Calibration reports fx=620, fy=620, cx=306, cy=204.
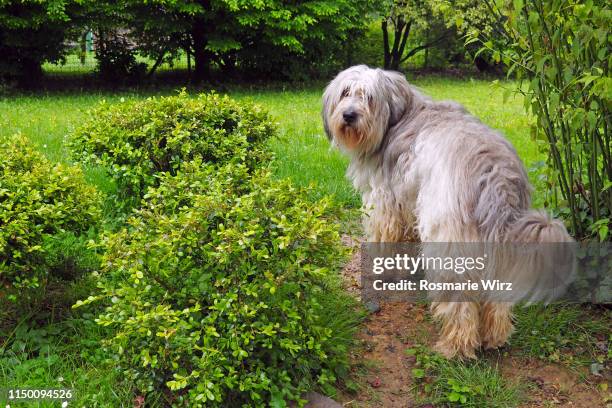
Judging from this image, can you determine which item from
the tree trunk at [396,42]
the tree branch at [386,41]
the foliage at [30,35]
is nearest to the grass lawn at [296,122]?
the foliage at [30,35]

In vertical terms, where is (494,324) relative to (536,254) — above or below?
below

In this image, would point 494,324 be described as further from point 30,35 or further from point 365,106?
point 30,35

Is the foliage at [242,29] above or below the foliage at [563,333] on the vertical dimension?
above

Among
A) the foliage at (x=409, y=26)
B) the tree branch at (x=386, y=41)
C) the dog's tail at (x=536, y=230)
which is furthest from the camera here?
the tree branch at (x=386, y=41)

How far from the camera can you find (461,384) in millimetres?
3604

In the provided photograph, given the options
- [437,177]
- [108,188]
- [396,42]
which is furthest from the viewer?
[396,42]

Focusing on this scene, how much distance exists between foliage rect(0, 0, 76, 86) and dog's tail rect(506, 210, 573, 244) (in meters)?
12.2

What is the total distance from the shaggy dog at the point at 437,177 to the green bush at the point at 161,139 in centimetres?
75

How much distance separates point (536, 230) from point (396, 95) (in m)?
1.72

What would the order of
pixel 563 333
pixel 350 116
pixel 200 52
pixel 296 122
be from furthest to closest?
1. pixel 200 52
2. pixel 296 122
3. pixel 350 116
4. pixel 563 333

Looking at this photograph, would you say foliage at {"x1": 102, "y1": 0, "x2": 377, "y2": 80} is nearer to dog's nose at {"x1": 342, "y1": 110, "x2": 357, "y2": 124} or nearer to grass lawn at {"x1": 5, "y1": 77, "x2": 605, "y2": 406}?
grass lawn at {"x1": 5, "y1": 77, "x2": 605, "y2": 406}

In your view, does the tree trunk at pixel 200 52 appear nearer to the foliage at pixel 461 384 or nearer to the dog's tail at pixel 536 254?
the foliage at pixel 461 384

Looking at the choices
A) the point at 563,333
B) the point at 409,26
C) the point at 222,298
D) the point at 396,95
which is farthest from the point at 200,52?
the point at 222,298

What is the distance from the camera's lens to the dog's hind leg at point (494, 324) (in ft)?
12.0
